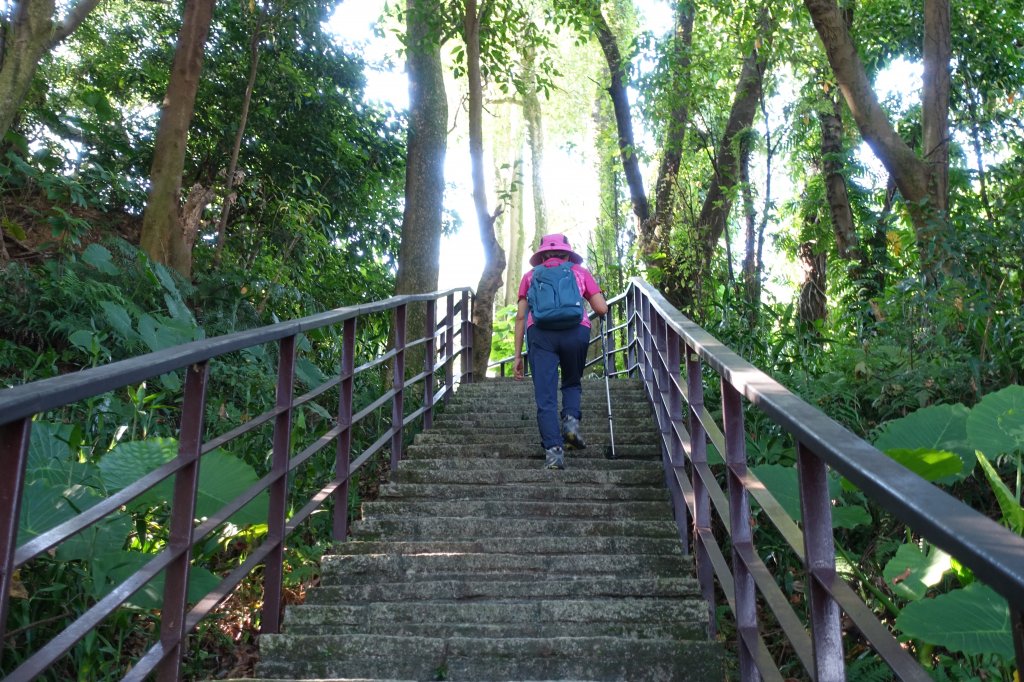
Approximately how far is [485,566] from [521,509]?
0.68m

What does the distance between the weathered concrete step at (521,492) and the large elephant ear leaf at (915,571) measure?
227 centimetres

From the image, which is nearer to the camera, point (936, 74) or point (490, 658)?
point (490, 658)

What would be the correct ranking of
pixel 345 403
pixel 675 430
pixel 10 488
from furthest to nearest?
1. pixel 345 403
2. pixel 675 430
3. pixel 10 488

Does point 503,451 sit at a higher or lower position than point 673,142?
lower

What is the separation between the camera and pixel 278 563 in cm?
357

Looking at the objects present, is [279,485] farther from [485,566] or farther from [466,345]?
[466,345]

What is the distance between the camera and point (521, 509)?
4.79m

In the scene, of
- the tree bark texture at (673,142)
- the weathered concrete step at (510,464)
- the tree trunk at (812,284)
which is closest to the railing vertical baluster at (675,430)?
the weathered concrete step at (510,464)

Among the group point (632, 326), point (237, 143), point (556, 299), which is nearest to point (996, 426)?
point (556, 299)

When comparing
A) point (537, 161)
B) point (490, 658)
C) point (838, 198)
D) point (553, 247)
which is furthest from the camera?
point (537, 161)

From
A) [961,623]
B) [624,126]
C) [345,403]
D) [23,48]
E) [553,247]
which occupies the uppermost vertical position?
[624,126]

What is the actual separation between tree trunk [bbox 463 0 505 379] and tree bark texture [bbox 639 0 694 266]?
2.41m

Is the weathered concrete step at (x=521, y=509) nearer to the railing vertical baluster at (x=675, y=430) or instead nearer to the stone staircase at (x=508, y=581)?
the stone staircase at (x=508, y=581)

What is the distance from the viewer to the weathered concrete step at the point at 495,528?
14.6 ft
